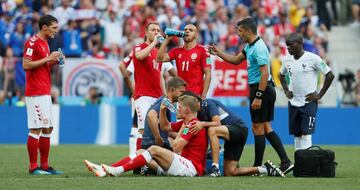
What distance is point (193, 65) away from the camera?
16.7 m

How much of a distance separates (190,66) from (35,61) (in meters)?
2.68

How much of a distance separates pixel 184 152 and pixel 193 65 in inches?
98.6

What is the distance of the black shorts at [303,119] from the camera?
52.9 feet

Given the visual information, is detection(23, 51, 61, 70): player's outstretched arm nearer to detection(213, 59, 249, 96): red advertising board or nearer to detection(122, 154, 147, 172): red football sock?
detection(122, 154, 147, 172): red football sock

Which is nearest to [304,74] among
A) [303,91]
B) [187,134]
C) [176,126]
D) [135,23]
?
[303,91]

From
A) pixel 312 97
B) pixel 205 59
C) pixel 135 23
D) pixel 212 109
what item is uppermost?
pixel 135 23

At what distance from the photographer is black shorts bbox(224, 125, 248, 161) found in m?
15.0

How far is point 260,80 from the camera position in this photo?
15.5 metres

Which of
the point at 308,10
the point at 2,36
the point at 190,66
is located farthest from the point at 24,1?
the point at 190,66

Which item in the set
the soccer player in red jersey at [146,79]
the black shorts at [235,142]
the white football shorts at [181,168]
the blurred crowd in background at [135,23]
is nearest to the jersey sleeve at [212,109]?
the black shorts at [235,142]

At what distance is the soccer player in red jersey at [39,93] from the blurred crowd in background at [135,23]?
10.4m

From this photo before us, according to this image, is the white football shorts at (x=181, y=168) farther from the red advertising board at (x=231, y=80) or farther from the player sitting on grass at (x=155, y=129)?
the red advertising board at (x=231, y=80)

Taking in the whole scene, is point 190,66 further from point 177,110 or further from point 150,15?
point 150,15

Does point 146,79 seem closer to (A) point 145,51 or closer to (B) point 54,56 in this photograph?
(A) point 145,51
